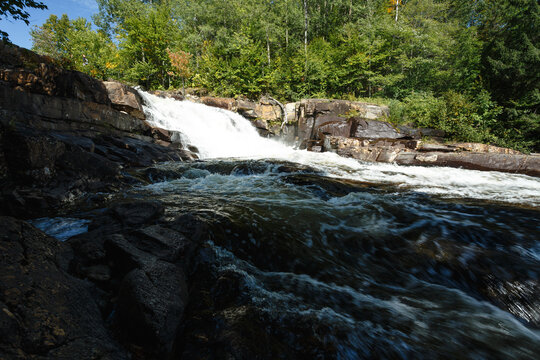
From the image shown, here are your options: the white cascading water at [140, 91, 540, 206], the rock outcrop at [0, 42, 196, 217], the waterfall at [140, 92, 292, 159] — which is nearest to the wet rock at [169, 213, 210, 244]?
the rock outcrop at [0, 42, 196, 217]

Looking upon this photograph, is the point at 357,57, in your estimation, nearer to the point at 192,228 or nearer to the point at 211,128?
the point at 211,128

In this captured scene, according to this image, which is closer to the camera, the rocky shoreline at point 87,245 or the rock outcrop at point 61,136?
the rocky shoreline at point 87,245

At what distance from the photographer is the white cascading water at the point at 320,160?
643 centimetres

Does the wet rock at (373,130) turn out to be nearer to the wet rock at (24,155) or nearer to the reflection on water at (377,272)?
the reflection on water at (377,272)

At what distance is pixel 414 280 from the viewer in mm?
2533

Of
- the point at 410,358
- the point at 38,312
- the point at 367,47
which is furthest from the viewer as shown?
the point at 367,47

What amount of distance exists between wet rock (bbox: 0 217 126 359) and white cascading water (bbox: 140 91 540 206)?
680 centimetres

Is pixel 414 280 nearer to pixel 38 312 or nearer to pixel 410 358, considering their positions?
pixel 410 358

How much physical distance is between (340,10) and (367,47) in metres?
11.2

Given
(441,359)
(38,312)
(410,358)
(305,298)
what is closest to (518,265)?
(441,359)

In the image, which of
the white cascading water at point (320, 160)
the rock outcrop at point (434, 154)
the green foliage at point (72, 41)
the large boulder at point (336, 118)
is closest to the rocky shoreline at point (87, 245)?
the rock outcrop at point (434, 154)

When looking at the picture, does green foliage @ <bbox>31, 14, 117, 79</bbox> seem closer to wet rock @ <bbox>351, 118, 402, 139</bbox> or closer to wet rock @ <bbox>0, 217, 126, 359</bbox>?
wet rock @ <bbox>351, 118, 402, 139</bbox>

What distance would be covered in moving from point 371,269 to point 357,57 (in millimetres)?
19599

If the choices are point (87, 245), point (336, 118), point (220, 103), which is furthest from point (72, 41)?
point (87, 245)
